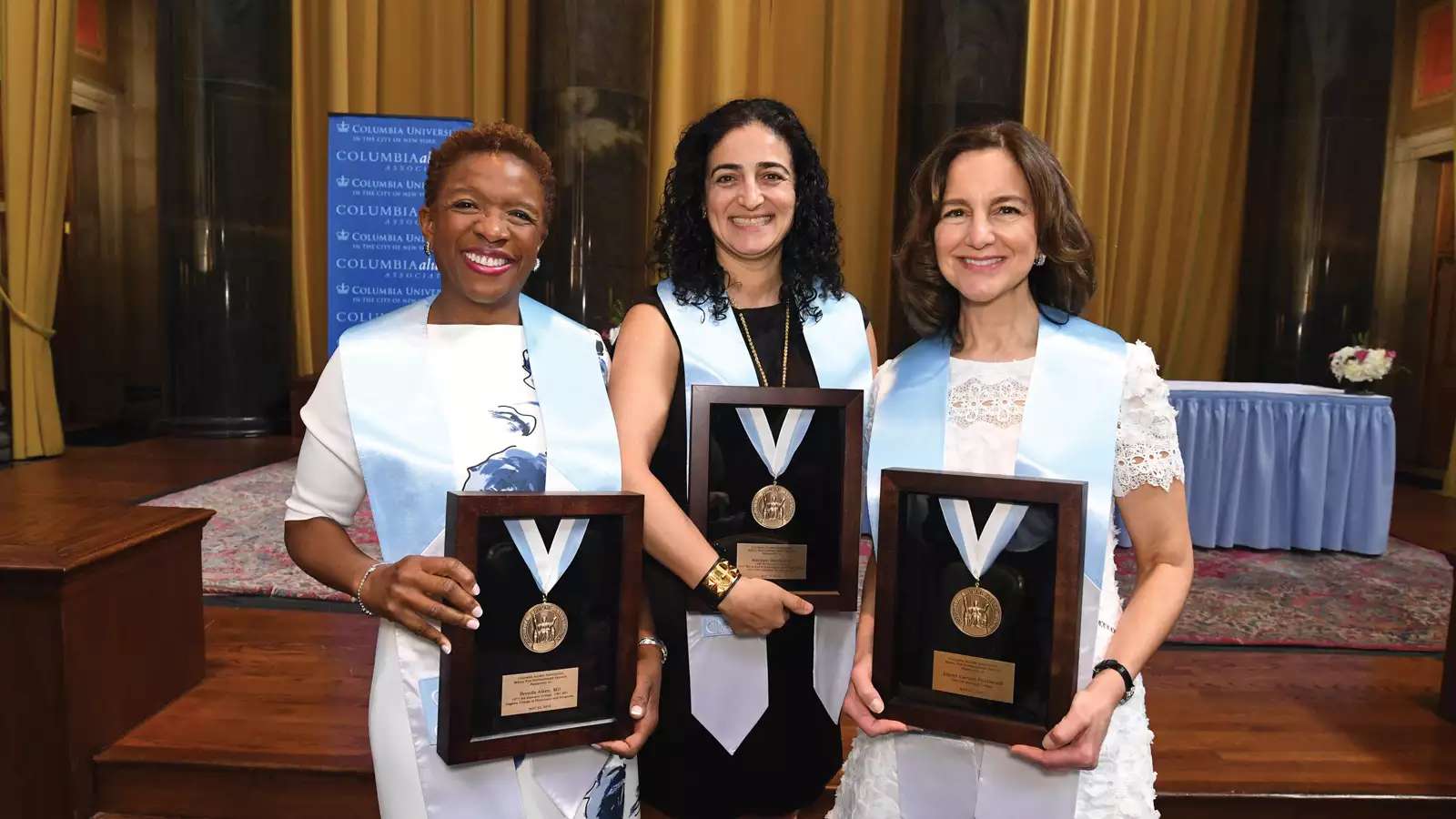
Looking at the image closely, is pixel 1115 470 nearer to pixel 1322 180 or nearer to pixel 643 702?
pixel 643 702

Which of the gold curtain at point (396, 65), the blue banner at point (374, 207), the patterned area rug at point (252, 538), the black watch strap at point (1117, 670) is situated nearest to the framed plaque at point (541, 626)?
the black watch strap at point (1117, 670)

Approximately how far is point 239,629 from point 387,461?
2.63m

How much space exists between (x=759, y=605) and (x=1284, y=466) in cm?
494

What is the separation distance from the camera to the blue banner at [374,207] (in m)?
5.82

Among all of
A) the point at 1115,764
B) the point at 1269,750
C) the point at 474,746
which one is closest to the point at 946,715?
the point at 1115,764

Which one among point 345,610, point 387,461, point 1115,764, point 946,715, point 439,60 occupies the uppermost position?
point 439,60

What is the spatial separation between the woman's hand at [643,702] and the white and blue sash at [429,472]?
0.19 ft

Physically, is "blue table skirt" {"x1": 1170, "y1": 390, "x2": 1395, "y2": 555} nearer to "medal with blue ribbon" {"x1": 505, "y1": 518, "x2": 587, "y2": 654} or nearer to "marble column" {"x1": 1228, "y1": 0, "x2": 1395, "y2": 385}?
"marble column" {"x1": 1228, "y1": 0, "x2": 1395, "y2": 385}

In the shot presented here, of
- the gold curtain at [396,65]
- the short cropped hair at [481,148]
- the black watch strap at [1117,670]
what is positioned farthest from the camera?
the gold curtain at [396,65]

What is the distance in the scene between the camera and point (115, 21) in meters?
8.79

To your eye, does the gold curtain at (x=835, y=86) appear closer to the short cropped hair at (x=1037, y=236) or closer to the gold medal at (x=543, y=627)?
the short cropped hair at (x=1037, y=236)

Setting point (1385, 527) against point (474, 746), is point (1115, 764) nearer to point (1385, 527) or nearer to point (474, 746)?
point (474, 746)

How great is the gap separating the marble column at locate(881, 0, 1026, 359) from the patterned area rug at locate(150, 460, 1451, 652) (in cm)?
279

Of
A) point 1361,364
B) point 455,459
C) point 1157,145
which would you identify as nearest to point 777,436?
point 455,459
